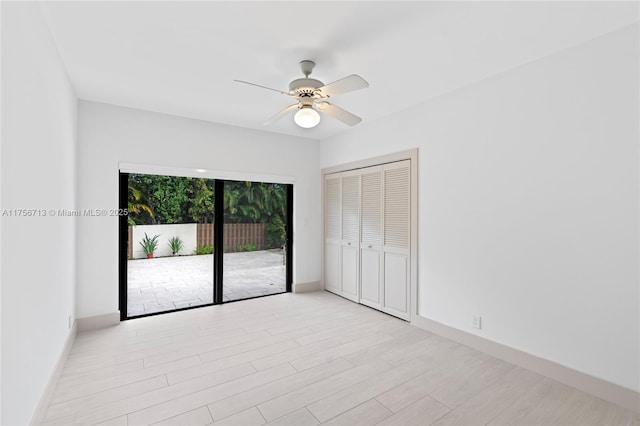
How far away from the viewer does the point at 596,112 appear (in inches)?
88.4

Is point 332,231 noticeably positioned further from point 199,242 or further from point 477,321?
point 477,321

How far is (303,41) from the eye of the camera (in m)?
2.29

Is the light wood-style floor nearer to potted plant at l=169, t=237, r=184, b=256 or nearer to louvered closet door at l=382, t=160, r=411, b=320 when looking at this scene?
louvered closet door at l=382, t=160, r=411, b=320

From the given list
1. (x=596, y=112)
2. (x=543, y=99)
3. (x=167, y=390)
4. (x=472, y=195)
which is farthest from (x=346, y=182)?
(x=167, y=390)

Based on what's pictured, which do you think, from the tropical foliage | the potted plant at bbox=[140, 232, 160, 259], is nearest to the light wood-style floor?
the potted plant at bbox=[140, 232, 160, 259]

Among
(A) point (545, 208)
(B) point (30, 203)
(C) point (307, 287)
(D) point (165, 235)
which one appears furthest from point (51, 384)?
(A) point (545, 208)

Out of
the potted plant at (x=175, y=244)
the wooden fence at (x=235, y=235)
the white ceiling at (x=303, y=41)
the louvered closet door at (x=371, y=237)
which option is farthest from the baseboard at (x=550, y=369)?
the potted plant at (x=175, y=244)

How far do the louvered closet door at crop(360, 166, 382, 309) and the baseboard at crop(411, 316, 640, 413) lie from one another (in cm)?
101

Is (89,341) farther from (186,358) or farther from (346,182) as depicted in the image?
(346,182)

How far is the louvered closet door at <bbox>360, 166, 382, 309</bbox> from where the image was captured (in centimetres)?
414

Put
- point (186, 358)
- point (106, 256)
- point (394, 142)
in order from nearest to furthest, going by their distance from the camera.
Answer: point (186, 358) < point (106, 256) < point (394, 142)

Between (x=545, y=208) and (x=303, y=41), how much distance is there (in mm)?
2331

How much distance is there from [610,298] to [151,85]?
428 cm

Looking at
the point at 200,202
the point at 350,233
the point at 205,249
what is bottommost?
the point at 205,249
